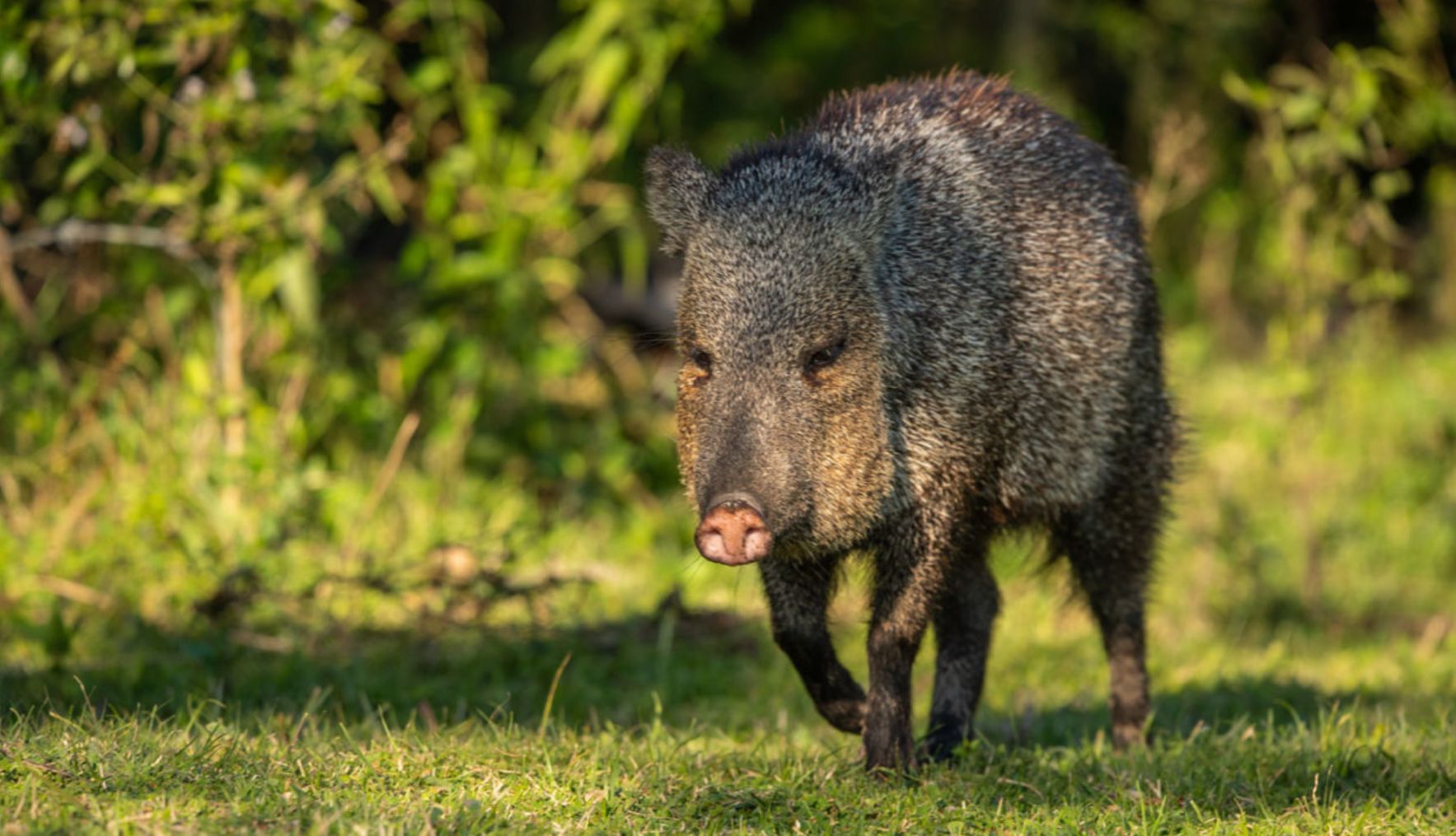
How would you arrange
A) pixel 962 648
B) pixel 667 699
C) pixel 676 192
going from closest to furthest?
1. pixel 676 192
2. pixel 962 648
3. pixel 667 699

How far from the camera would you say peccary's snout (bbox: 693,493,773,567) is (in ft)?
11.2

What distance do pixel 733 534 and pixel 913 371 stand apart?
0.76m

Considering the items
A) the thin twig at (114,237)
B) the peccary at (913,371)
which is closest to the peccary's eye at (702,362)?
the peccary at (913,371)

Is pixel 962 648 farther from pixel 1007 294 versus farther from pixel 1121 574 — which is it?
pixel 1007 294

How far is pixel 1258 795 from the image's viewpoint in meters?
3.76

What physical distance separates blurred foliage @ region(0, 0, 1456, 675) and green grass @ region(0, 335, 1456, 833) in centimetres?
3

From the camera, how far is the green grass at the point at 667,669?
A: 3408 mm

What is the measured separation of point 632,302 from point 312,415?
310 centimetres

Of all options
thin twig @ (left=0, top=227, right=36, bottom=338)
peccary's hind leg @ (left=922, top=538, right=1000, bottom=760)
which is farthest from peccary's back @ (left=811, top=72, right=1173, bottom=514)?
thin twig @ (left=0, top=227, right=36, bottom=338)

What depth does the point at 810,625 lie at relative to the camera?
4074 millimetres

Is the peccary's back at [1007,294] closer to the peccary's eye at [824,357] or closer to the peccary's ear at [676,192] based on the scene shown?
the peccary's eye at [824,357]

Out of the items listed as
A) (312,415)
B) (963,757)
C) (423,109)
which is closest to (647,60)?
(423,109)

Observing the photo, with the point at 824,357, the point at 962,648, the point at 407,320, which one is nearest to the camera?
the point at 824,357

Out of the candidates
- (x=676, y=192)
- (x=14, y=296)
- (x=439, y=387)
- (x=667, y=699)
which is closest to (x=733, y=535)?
(x=676, y=192)
